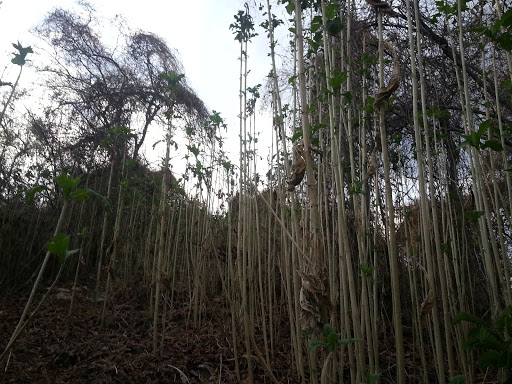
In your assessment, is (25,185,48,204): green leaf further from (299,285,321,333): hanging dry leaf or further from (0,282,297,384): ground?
(0,282,297,384): ground

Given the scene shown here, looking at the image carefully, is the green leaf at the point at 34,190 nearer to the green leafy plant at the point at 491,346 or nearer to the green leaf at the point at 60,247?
the green leaf at the point at 60,247

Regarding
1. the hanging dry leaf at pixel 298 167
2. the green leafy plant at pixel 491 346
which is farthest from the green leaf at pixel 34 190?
the green leafy plant at pixel 491 346

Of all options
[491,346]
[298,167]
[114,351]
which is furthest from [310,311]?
[114,351]

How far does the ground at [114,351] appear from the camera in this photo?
250 centimetres

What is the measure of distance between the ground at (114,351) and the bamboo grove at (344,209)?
0.36ft

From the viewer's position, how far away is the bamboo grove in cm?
145

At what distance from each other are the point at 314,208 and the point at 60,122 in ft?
17.8

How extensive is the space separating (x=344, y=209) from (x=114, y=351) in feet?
7.75

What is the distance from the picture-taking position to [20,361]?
8.52 ft

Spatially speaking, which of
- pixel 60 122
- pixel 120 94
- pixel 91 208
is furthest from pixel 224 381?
pixel 120 94

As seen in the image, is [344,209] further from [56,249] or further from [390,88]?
[56,249]

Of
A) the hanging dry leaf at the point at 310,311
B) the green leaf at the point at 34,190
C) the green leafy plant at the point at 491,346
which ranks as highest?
the green leaf at the point at 34,190

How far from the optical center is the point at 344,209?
1608 millimetres

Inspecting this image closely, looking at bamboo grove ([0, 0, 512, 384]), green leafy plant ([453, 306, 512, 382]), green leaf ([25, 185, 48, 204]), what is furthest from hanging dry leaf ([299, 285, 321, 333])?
green leaf ([25, 185, 48, 204])
